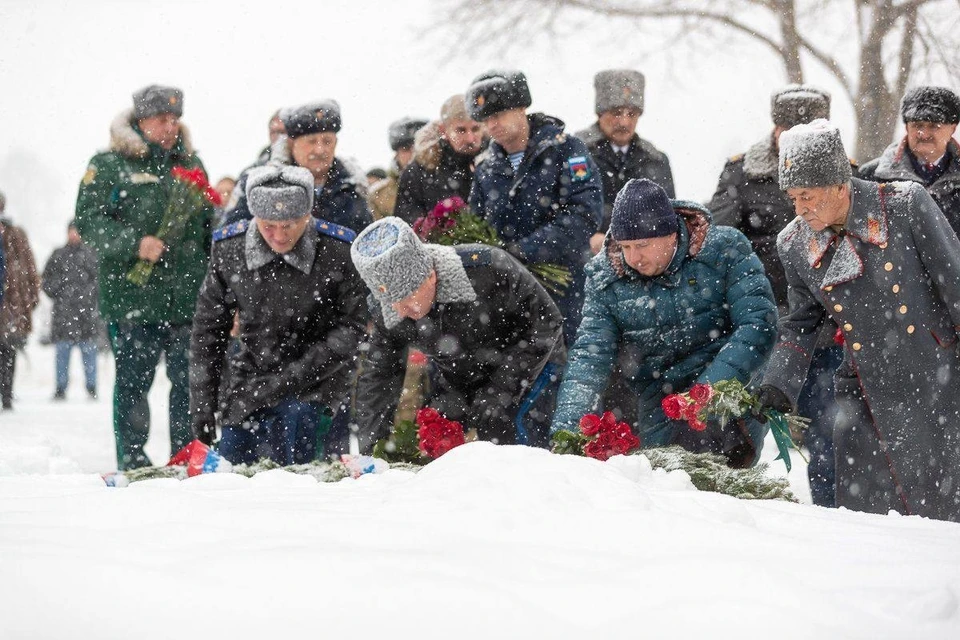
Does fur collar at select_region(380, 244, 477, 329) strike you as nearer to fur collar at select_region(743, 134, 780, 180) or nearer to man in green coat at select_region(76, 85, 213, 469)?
fur collar at select_region(743, 134, 780, 180)

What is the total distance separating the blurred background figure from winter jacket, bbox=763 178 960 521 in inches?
454

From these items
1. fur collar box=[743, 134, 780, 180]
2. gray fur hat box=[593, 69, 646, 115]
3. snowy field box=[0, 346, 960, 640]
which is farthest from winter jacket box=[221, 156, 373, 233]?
snowy field box=[0, 346, 960, 640]

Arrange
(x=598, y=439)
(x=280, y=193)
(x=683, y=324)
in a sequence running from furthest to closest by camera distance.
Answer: (x=280, y=193), (x=683, y=324), (x=598, y=439)

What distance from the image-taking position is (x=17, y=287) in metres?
12.6

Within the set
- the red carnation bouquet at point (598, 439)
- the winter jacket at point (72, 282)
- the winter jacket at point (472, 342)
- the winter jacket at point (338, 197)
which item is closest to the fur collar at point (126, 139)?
the winter jacket at point (338, 197)

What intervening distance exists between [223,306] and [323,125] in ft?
4.02

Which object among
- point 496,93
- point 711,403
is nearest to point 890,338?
point 711,403

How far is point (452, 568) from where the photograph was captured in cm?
259

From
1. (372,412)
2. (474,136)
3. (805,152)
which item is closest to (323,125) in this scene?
(474,136)

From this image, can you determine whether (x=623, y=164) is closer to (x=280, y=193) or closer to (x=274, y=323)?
(x=280, y=193)

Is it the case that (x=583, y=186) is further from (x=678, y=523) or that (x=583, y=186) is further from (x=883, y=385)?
(x=678, y=523)

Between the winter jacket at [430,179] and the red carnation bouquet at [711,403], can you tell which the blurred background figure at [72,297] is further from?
the red carnation bouquet at [711,403]

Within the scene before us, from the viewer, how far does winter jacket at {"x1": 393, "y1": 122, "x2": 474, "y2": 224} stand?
730 centimetres

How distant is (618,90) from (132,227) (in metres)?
3.09
